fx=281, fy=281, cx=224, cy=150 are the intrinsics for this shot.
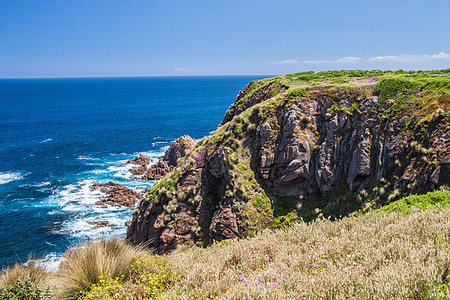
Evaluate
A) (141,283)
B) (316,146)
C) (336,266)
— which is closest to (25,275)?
(141,283)

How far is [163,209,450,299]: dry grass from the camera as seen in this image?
493 cm

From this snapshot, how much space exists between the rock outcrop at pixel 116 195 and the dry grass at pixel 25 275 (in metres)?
35.7

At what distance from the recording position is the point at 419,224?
7926mm

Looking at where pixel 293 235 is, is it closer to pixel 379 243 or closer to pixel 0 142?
pixel 379 243

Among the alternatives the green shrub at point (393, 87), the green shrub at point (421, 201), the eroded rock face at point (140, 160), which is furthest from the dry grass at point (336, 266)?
the eroded rock face at point (140, 160)

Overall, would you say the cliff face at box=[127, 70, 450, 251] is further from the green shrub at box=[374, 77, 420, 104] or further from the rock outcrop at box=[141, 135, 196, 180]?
the rock outcrop at box=[141, 135, 196, 180]

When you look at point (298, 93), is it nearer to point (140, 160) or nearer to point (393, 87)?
point (393, 87)

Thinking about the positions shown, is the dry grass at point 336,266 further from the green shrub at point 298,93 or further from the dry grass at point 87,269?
the green shrub at point 298,93

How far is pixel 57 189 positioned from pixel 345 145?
47.5m

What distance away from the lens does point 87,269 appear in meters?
8.02

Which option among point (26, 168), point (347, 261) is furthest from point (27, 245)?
point (347, 261)

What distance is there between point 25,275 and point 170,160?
49.0 metres

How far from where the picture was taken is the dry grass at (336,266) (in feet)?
16.2

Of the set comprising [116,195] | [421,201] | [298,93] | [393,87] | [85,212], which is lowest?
[85,212]
